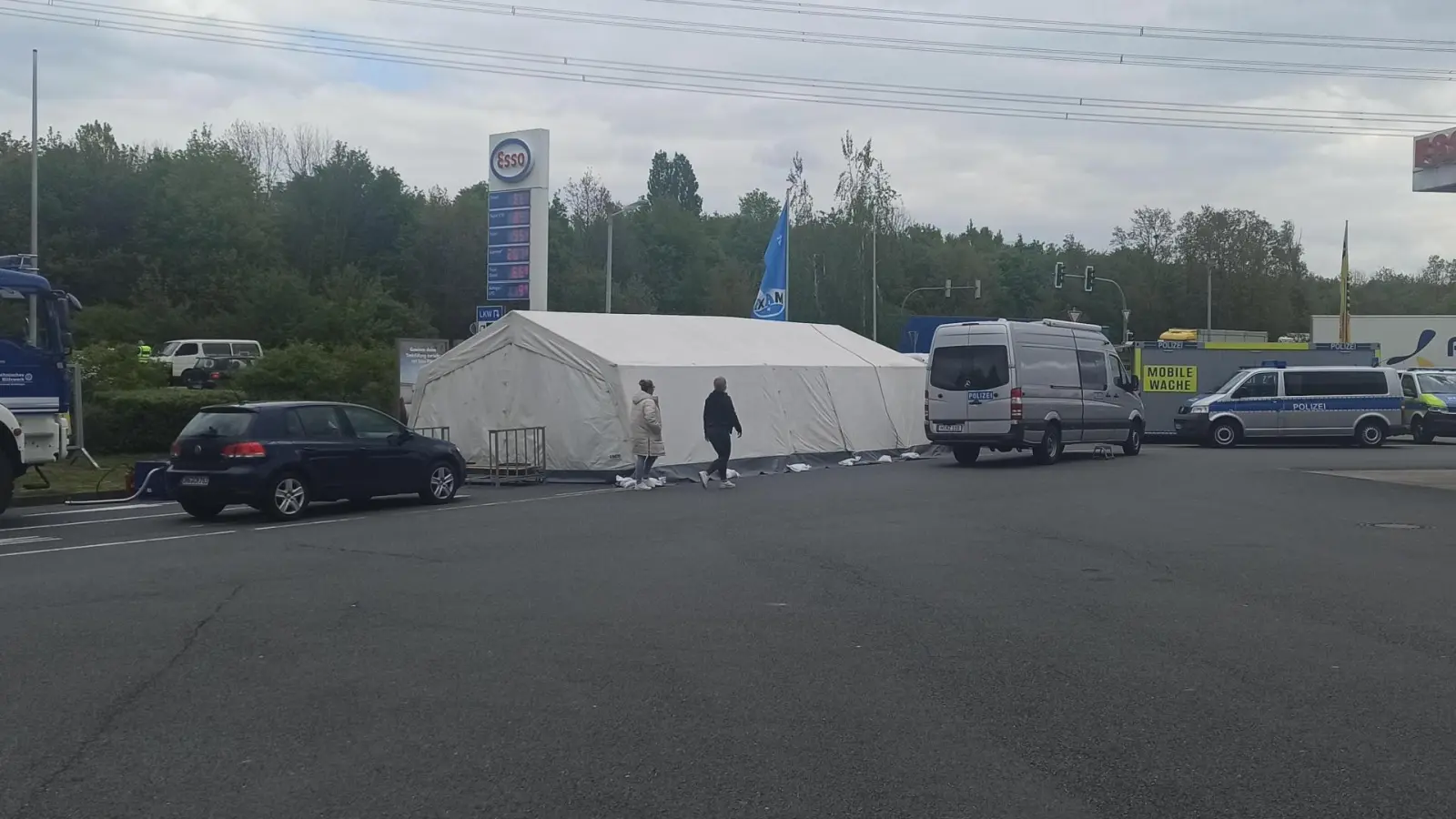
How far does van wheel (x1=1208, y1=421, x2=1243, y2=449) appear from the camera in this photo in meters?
30.8

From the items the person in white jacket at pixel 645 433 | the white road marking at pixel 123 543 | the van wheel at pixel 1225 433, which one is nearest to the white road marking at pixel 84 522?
the white road marking at pixel 123 543

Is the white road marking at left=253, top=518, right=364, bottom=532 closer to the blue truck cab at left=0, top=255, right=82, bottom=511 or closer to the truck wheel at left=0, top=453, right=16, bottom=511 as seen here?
the truck wheel at left=0, top=453, right=16, bottom=511

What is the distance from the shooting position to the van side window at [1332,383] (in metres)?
30.5

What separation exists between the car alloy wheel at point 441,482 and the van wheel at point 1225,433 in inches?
786

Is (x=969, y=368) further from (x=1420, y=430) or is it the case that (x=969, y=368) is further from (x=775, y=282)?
(x=775, y=282)

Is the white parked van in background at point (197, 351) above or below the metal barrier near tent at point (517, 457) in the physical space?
above

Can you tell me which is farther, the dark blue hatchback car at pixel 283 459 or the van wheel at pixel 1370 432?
the van wheel at pixel 1370 432

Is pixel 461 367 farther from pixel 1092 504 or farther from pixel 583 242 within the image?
pixel 583 242

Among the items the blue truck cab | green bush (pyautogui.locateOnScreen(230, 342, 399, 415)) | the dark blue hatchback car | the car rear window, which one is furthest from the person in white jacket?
green bush (pyautogui.locateOnScreen(230, 342, 399, 415))

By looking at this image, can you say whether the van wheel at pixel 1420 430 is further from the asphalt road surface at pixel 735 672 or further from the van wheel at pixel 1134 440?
the asphalt road surface at pixel 735 672

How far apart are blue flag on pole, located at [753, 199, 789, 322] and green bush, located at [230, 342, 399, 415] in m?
12.6

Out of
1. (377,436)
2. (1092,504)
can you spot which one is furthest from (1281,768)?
(377,436)

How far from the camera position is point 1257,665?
287 inches

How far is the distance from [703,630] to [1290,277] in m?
77.2
